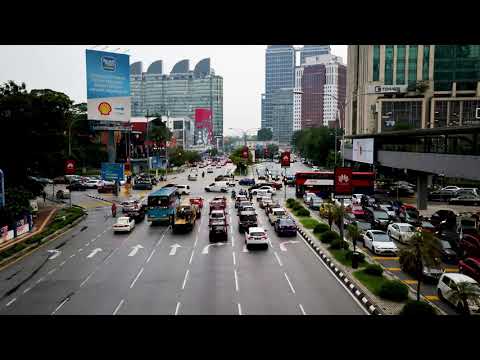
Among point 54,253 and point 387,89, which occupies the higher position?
point 387,89

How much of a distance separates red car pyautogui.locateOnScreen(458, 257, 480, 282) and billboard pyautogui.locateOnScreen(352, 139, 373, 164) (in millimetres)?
27021

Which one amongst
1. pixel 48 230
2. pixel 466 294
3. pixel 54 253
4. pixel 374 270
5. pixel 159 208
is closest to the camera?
pixel 466 294

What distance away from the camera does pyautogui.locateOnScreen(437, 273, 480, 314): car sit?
13.0m

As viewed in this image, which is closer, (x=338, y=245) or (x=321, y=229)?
(x=338, y=245)

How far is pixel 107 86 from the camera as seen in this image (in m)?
39.9

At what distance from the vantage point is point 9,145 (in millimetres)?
36156

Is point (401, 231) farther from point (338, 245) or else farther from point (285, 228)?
point (285, 228)

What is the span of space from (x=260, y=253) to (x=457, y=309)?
34.1 ft

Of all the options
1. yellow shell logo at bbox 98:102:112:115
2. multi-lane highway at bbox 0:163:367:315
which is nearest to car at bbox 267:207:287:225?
multi-lane highway at bbox 0:163:367:315

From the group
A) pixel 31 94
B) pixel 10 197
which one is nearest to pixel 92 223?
pixel 10 197

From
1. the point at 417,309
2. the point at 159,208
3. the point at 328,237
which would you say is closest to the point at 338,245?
the point at 328,237

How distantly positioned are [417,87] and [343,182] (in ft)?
191
